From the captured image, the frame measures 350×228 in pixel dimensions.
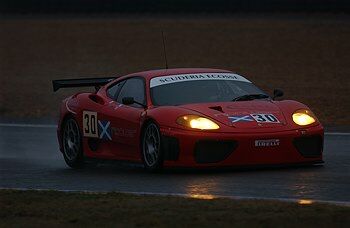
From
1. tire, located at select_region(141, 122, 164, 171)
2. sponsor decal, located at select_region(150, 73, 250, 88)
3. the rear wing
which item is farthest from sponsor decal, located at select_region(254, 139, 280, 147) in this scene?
the rear wing

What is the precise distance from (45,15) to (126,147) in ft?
91.2

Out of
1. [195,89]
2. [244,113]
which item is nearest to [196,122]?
[244,113]

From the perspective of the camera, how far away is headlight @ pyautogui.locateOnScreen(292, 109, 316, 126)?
11.5 m

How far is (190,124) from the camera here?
1119 centimetres

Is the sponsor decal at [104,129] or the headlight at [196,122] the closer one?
the headlight at [196,122]

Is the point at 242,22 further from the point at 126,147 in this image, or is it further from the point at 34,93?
the point at 126,147

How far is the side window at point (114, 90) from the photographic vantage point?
12.9 meters

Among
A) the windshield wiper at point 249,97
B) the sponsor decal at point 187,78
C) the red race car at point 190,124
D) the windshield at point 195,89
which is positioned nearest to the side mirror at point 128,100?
the red race car at point 190,124

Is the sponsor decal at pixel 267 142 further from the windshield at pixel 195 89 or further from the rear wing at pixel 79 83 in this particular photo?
the rear wing at pixel 79 83

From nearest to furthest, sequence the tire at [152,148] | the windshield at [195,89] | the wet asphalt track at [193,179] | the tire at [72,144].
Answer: the wet asphalt track at [193,179] < the tire at [152,148] < the windshield at [195,89] < the tire at [72,144]

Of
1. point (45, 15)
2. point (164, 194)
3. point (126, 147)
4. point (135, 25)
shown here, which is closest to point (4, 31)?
point (45, 15)

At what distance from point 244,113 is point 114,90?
7.30 ft

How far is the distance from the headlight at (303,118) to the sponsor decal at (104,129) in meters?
2.25

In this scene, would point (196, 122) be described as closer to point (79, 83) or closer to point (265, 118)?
point (265, 118)
